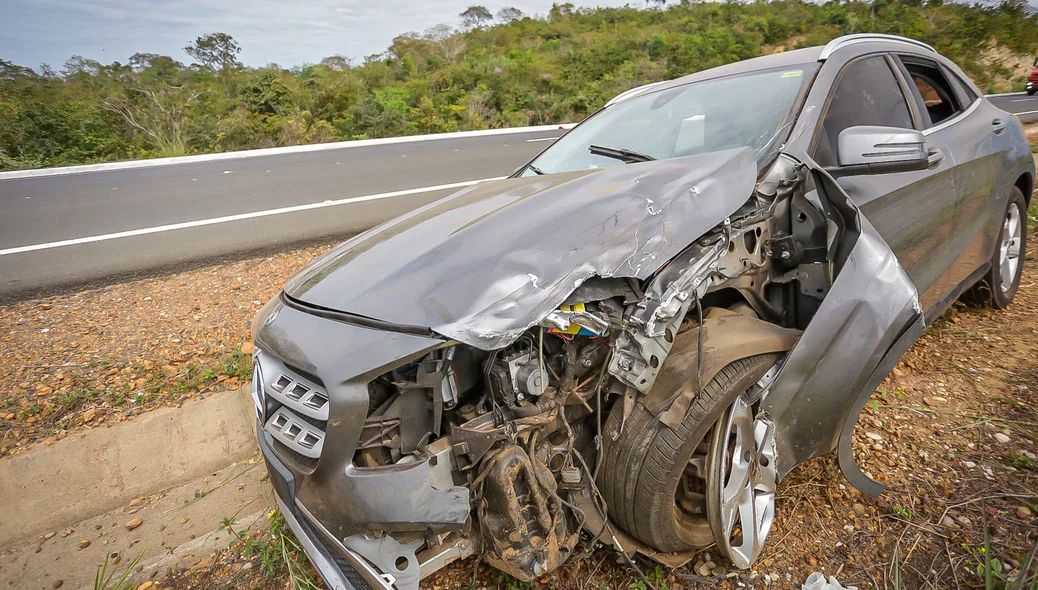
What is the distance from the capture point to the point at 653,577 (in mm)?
2078

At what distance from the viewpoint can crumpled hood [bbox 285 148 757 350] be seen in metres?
1.59

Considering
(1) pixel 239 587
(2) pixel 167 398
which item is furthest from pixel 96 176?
(1) pixel 239 587

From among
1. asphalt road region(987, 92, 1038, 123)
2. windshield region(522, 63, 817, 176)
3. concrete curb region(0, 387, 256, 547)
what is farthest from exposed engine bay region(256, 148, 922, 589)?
asphalt road region(987, 92, 1038, 123)

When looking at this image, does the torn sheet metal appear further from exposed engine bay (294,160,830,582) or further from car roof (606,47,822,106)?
car roof (606,47,822,106)

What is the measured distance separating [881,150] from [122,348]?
4.38m

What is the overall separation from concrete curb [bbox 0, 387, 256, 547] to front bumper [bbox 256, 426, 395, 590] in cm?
157

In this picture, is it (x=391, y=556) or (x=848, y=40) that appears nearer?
(x=391, y=556)

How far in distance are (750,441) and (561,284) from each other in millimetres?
925

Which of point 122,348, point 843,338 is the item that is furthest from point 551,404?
point 122,348

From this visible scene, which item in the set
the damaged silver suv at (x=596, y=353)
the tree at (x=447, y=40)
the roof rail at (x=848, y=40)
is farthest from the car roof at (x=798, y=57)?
the tree at (x=447, y=40)

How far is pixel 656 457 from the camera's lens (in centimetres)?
180

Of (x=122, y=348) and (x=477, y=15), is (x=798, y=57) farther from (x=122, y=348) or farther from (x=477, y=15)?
(x=477, y=15)

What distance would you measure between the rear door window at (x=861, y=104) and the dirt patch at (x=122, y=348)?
3.39 metres

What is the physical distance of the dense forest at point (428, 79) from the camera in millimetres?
13805
